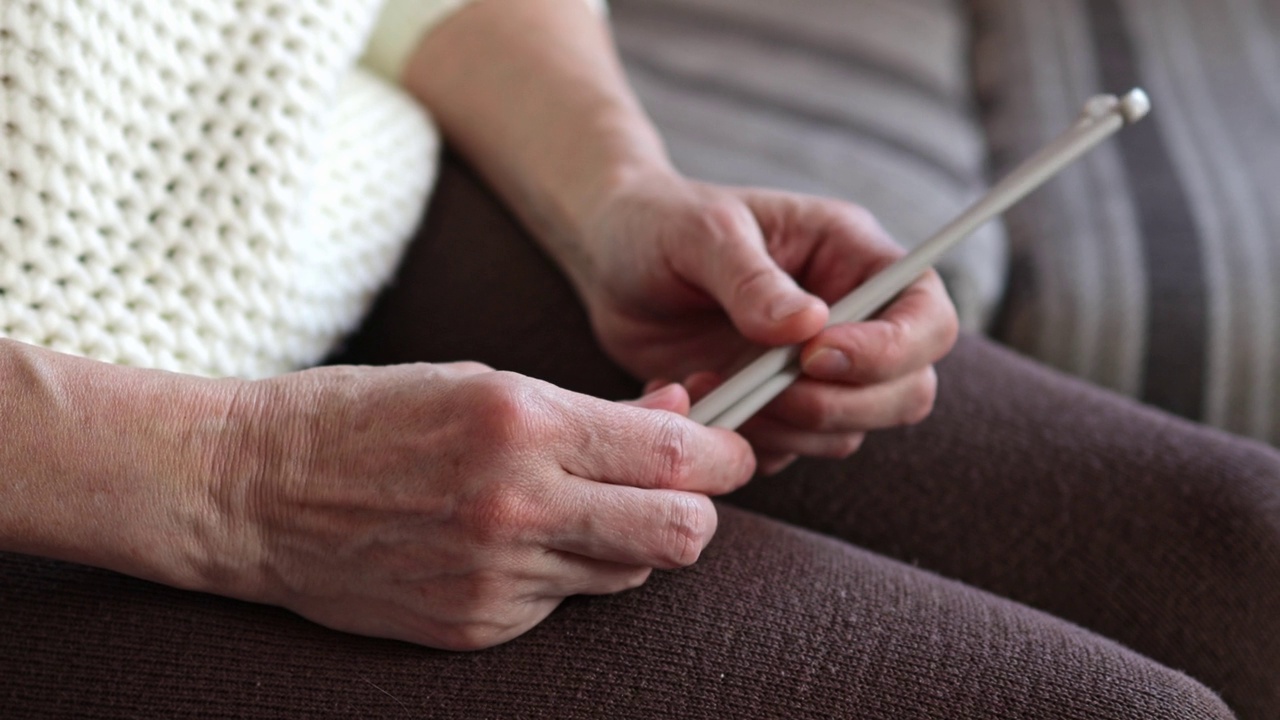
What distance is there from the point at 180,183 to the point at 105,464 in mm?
176

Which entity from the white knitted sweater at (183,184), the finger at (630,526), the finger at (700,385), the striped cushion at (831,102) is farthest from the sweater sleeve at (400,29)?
the finger at (630,526)

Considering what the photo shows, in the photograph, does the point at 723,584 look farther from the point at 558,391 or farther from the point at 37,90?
the point at 37,90

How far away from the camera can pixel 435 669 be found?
0.43m

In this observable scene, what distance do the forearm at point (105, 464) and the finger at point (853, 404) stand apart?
0.30 m

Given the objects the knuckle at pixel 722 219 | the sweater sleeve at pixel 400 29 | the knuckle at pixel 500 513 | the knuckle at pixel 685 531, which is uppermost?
the sweater sleeve at pixel 400 29

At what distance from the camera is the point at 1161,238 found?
0.88 meters

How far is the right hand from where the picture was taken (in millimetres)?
402

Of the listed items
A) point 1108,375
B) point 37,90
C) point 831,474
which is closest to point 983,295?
point 1108,375

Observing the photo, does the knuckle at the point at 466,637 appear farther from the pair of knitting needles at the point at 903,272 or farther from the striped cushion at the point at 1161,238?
the striped cushion at the point at 1161,238

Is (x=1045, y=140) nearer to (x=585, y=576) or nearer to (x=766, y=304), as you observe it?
(x=766, y=304)

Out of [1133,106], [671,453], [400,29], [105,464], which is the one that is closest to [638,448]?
[671,453]

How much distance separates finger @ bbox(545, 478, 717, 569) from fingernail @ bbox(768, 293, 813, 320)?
12cm

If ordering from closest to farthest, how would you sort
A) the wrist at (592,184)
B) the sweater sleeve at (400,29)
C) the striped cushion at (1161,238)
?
the wrist at (592,184) < the sweater sleeve at (400,29) < the striped cushion at (1161,238)

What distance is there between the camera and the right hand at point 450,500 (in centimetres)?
40
